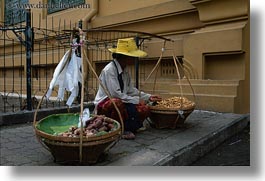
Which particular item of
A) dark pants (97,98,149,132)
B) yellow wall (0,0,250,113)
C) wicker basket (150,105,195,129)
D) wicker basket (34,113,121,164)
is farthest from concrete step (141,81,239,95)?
wicker basket (34,113,121,164)

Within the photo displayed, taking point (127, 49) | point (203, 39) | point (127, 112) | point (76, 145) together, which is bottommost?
point (76, 145)

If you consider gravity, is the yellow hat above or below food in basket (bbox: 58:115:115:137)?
above

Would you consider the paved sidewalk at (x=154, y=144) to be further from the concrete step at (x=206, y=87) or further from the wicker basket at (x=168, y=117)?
the concrete step at (x=206, y=87)

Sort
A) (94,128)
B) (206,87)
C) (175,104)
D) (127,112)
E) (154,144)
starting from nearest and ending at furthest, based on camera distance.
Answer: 1. (94,128)
2. (154,144)
3. (127,112)
4. (175,104)
5. (206,87)

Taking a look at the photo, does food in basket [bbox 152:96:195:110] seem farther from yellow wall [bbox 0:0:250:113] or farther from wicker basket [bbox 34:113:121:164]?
wicker basket [bbox 34:113:121:164]

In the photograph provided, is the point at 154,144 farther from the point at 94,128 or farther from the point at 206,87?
the point at 206,87

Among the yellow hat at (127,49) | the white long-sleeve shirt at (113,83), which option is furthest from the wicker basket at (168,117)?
the yellow hat at (127,49)

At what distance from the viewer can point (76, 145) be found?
6.04 feet

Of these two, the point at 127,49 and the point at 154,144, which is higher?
the point at 127,49

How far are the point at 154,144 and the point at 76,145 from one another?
0.76 metres

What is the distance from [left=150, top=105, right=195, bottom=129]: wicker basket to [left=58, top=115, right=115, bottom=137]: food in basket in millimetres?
697

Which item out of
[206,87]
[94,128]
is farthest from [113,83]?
[206,87]

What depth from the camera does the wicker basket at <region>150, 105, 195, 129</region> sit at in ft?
8.95

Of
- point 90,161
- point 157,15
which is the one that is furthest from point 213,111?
point 90,161
